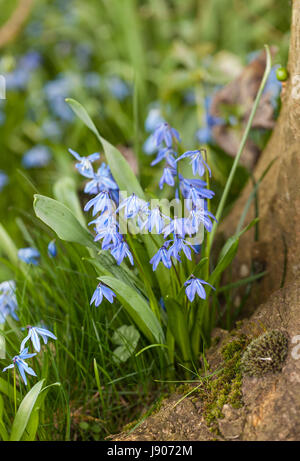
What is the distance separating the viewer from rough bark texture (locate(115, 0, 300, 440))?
1.47 meters

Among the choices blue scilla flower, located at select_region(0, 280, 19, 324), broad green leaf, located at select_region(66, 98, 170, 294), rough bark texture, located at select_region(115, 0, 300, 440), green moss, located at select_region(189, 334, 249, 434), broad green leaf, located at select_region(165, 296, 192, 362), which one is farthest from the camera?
blue scilla flower, located at select_region(0, 280, 19, 324)

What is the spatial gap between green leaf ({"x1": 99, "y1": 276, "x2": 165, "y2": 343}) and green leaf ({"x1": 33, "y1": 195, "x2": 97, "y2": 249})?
214 mm

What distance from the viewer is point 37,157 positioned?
3566 mm

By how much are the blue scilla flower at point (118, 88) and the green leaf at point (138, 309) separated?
265 cm

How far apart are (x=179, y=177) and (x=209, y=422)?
2.96 ft

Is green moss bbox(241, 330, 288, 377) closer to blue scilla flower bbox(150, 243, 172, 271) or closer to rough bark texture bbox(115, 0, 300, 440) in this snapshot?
rough bark texture bbox(115, 0, 300, 440)

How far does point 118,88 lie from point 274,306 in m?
2.80

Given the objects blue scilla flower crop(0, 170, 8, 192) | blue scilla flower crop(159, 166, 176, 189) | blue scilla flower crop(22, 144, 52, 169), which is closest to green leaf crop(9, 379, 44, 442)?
blue scilla flower crop(159, 166, 176, 189)

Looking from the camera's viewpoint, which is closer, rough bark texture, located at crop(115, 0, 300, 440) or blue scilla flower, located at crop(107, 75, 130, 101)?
rough bark texture, located at crop(115, 0, 300, 440)

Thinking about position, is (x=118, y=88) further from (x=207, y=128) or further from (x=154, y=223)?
(x=154, y=223)

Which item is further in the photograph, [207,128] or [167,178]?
[207,128]

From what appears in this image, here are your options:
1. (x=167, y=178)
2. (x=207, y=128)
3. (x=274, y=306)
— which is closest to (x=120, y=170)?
(x=167, y=178)

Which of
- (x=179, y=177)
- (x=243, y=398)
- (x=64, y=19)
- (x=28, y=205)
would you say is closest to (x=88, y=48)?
(x=64, y=19)

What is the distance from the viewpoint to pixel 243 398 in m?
1.56
